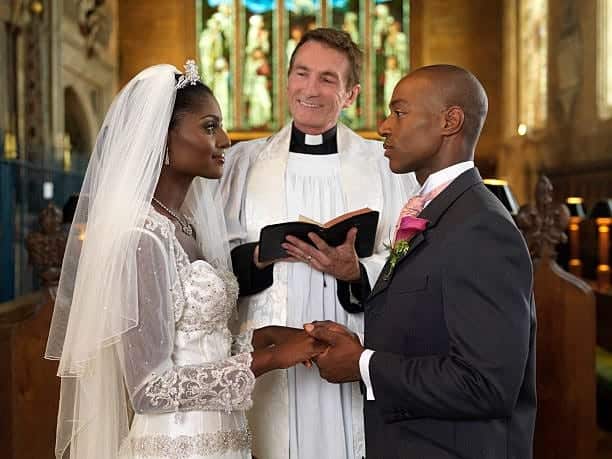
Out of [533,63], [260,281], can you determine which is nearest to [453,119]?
[260,281]

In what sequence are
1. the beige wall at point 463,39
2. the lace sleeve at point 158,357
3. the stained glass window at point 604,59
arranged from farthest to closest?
the beige wall at point 463,39
the stained glass window at point 604,59
the lace sleeve at point 158,357

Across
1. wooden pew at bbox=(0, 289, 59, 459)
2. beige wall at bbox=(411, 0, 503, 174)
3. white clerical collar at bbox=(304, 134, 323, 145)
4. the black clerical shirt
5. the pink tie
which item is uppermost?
beige wall at bbox=(411, 0, 503, 174)

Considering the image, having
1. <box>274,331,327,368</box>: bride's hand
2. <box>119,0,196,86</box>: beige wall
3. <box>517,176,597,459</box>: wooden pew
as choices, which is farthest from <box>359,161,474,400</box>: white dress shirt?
<box>119,0,196,86</box>: beige wall

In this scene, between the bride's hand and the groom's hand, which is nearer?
the groom's hand

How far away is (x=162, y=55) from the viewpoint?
718 inches

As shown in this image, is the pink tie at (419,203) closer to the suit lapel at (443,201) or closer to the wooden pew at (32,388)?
the suit lapel at (443,201)

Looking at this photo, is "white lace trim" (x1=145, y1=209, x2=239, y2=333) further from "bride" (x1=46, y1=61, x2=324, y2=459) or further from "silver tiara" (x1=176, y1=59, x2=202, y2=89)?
"silver tiara" (x1=176, y1=59, x2=202, y2=89)

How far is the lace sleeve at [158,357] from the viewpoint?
7.51 ft

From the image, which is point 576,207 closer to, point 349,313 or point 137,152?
point 349,313

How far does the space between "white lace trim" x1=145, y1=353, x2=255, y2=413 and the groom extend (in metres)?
0.28

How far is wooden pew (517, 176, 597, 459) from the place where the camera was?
4.45 m

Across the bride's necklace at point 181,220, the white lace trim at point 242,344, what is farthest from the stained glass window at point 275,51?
the bride's necklace at point 181,220

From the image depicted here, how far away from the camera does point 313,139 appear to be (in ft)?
11.5

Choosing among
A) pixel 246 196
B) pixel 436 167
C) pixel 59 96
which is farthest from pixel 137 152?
pixel 59 96
